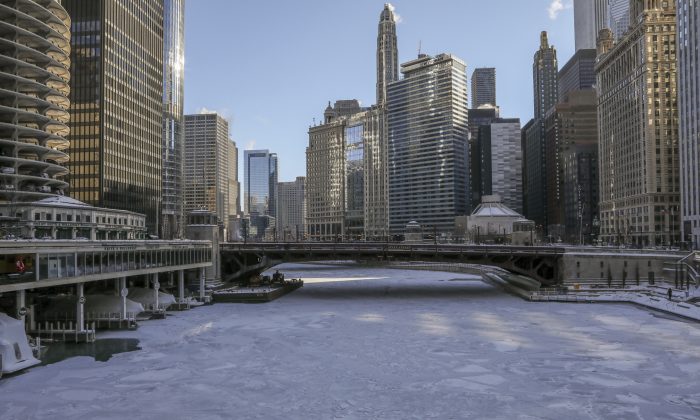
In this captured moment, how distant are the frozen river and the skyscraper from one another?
10494 cm

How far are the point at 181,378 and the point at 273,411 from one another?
11418 mm

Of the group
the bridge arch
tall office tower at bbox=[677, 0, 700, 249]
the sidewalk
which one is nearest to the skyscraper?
tall office tower at bbox=[677, 0, 700, 249]

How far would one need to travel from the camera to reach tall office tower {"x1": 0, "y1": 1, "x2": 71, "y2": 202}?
98.6m

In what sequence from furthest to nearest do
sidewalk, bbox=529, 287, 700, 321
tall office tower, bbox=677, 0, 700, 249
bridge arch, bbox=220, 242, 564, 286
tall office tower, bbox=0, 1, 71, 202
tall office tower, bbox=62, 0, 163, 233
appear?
tall office tower, bbox=62, 0, 163, 233 → tall office tower, bbox=677, 0, 700, 249 → bridge arch, bbox=220, 242, 564, 286 → tall office tower, bbox=0, 1, 71, 202 → sidewalk, bbox=529, 287, 700, 321

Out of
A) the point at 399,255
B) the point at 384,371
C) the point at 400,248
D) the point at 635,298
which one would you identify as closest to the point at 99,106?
the point at 400,248

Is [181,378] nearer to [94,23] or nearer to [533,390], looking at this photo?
[533,390]

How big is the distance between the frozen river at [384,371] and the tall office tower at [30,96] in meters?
46.6

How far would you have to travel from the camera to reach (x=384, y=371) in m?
46.2

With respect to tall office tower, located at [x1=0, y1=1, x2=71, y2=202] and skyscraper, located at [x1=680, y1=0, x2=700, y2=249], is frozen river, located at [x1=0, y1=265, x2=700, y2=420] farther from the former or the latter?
skyscraper, located at [x1=680, y1=0, x2=700, y2=249]

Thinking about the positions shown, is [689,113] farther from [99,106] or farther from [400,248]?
[99,106]

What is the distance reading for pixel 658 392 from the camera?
39375 mm

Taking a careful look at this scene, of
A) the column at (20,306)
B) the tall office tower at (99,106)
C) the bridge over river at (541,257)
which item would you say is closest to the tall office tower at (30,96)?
the bridge over river at (541,257)

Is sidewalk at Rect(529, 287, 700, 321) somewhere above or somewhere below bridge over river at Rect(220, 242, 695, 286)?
below

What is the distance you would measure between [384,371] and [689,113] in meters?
156
